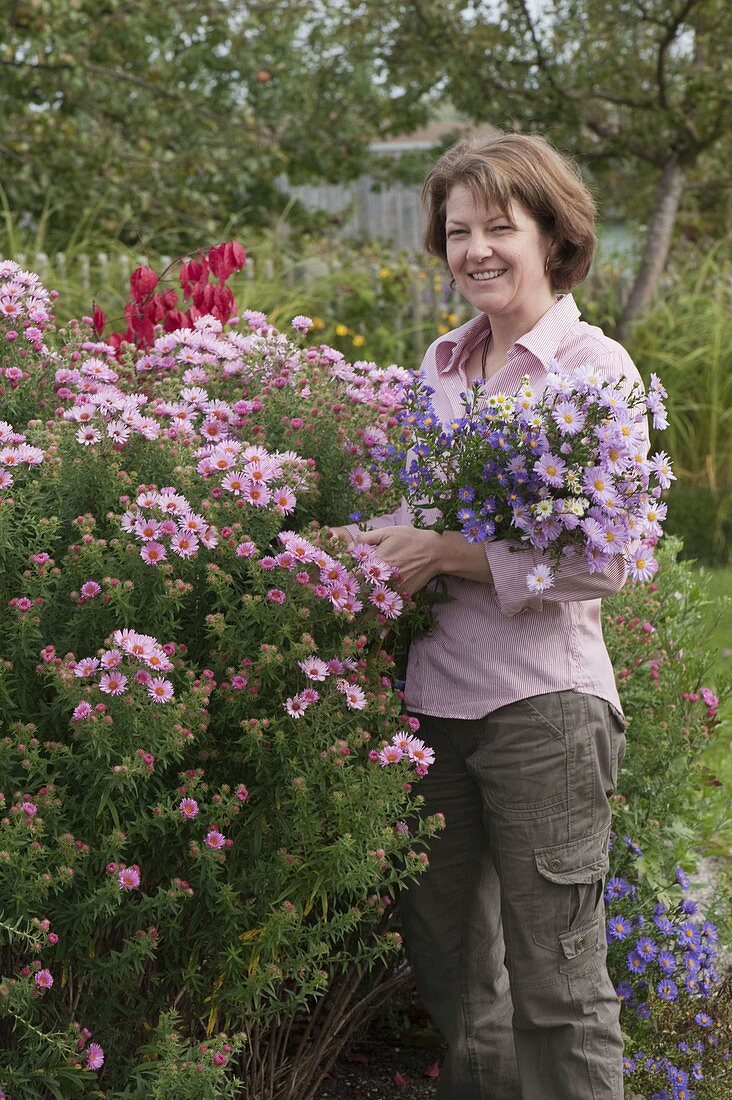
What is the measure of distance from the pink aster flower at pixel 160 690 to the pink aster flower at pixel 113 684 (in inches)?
1.7

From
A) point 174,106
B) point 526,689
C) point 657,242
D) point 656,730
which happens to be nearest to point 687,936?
point 656,730

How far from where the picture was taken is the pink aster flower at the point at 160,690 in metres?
1.90

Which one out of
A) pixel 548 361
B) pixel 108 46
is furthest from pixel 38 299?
pixel 108 46

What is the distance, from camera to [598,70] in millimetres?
8312

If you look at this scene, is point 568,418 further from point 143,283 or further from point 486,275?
point 143,283

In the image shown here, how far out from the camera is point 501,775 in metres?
2.31

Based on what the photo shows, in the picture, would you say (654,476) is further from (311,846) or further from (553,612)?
(311,846)

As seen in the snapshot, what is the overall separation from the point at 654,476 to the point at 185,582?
819 millimetres

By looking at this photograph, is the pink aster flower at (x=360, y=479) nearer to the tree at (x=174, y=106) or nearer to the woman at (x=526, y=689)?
the woman at (x=526, y=689)

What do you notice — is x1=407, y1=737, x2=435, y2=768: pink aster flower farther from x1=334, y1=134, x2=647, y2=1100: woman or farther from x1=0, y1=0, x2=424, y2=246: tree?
x1=0, y1=0, x2=424, y2=246: tree

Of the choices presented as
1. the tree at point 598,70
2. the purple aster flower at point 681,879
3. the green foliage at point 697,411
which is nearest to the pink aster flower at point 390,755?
the purple aster flower at point 681,879

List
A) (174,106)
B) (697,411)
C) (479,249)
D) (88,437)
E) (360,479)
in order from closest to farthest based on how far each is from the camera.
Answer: (88,437) → (479,249) → (360,479) → (697,411) → (174,106)

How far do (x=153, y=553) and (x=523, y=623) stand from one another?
0.72 meters

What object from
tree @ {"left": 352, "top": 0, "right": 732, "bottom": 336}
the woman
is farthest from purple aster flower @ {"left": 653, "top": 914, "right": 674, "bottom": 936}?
tree @ {"left": 352, "top": 0, "right": 732, "bottom": 336}
